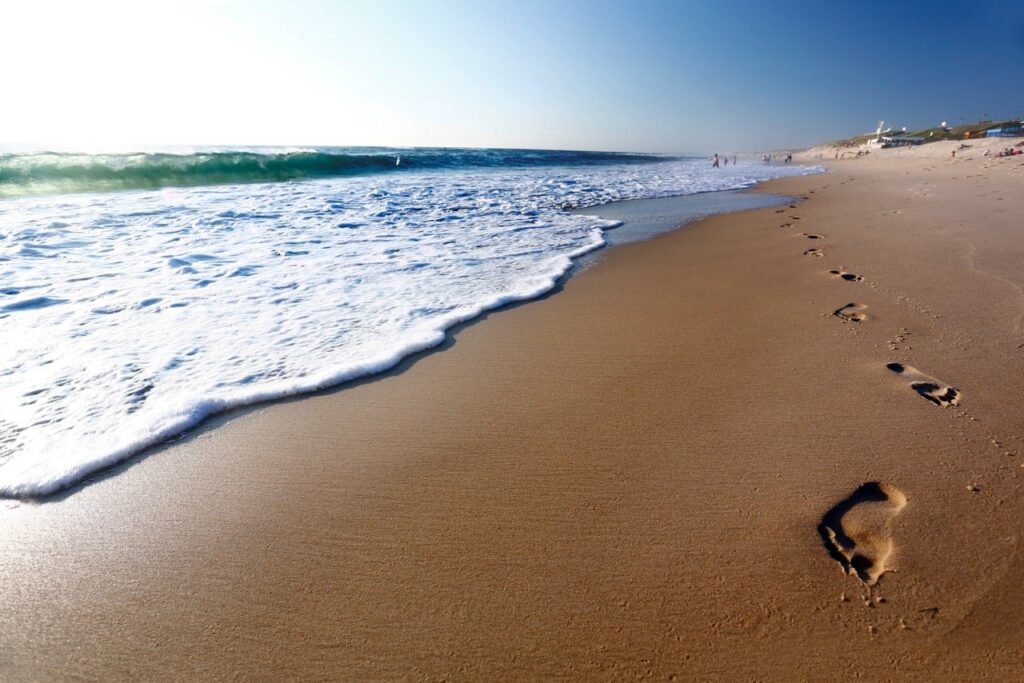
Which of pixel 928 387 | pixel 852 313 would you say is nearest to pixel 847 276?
pixel 852 313

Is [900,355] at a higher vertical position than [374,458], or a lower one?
higher

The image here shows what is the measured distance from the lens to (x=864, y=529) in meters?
1.53

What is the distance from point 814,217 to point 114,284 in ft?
29.5

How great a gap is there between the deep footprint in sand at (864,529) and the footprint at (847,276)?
2.80 m

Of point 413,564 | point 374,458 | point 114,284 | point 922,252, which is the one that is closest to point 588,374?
point 374,458

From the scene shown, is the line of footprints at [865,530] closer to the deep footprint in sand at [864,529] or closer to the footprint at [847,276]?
the deep footprint in sand at [864,529]

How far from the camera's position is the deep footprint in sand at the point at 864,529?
55.1 inches

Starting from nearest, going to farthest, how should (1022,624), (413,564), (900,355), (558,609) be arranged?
(1022,624)
(558,609)
(413,564)
(900,355)

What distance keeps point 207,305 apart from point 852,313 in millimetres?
4792

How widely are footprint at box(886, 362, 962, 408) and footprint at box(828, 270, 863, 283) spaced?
169 centimetres

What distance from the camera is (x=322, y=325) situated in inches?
142

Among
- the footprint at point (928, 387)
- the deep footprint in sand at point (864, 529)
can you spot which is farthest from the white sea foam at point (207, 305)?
the footprint at point (928, 387)

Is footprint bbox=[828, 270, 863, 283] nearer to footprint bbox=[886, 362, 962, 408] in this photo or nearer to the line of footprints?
footprint bbox=[886, 362, 962, 408]

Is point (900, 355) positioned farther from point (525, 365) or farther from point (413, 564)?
point (413, 564)
